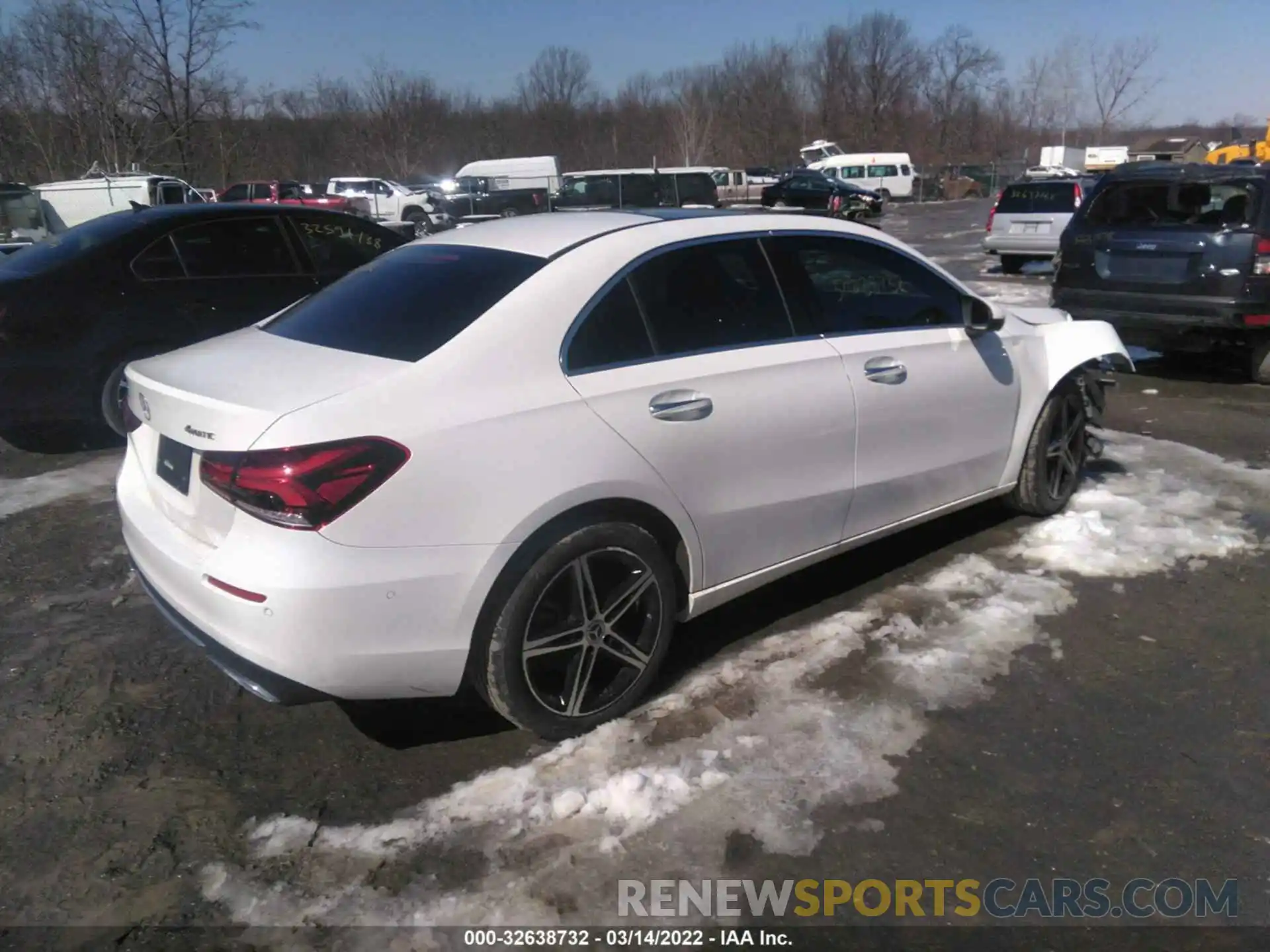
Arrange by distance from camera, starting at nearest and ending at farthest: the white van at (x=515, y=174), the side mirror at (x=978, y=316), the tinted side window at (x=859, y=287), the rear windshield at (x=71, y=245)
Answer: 1. the tinted side window at (x=859, y=287)
2. the side mirror at (x=978, y=316)
3. the rear windshield at (x=71, y=245)
4. the white van at (x=515, y=174)

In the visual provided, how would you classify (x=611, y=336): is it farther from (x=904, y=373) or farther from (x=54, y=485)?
(x=54, y=485)

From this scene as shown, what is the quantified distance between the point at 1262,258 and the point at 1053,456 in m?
4.10

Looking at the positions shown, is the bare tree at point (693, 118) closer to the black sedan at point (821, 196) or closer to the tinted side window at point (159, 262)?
the black sedan at point (821, 196)

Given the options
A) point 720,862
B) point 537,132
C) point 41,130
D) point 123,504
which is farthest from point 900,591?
point 537,132

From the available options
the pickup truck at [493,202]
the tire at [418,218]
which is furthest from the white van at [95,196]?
the tire at [418,218]

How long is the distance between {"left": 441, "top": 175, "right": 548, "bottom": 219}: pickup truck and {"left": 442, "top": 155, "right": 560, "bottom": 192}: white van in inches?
45.4

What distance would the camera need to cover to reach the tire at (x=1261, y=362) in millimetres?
8227

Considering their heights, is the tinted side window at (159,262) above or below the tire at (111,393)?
above

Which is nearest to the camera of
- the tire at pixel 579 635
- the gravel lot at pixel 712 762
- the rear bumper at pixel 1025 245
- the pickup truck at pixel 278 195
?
the gravel lot at pixel 712 762

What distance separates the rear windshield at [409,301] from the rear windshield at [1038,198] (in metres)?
15.5

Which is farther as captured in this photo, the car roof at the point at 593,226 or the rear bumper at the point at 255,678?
the car roof at the point at 593,226

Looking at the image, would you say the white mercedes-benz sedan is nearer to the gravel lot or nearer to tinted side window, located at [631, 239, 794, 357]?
tinted side window, located at [631, 239, 794, 357]

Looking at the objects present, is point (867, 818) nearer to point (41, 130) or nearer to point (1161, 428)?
point (1161, 428)
